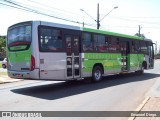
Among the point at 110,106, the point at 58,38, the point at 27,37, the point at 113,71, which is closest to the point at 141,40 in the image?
the point at 113,71

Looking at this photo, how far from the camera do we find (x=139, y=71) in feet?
76.1

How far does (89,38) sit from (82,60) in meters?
1.53

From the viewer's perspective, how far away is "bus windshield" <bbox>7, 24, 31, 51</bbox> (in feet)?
39.7

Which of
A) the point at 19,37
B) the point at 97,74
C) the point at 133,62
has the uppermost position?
the point at 19,37

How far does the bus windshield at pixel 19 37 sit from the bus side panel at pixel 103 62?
389cm

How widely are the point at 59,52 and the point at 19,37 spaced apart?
2.00m

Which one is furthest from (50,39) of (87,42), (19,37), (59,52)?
(87,42)

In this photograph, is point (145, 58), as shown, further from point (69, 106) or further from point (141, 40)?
point (69, 106)

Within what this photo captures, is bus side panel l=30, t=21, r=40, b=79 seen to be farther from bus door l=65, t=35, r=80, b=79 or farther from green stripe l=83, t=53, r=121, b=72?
green stripe l=83, t=53, r=121, b=72

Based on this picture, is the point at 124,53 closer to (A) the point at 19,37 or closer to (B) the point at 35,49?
(A) the point at 19,37

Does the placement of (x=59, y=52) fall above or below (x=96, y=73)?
above

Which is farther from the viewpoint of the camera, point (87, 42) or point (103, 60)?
point (103, 60)

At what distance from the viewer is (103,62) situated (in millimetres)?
16703

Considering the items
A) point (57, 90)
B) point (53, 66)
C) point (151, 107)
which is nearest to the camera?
point (151, 107)
